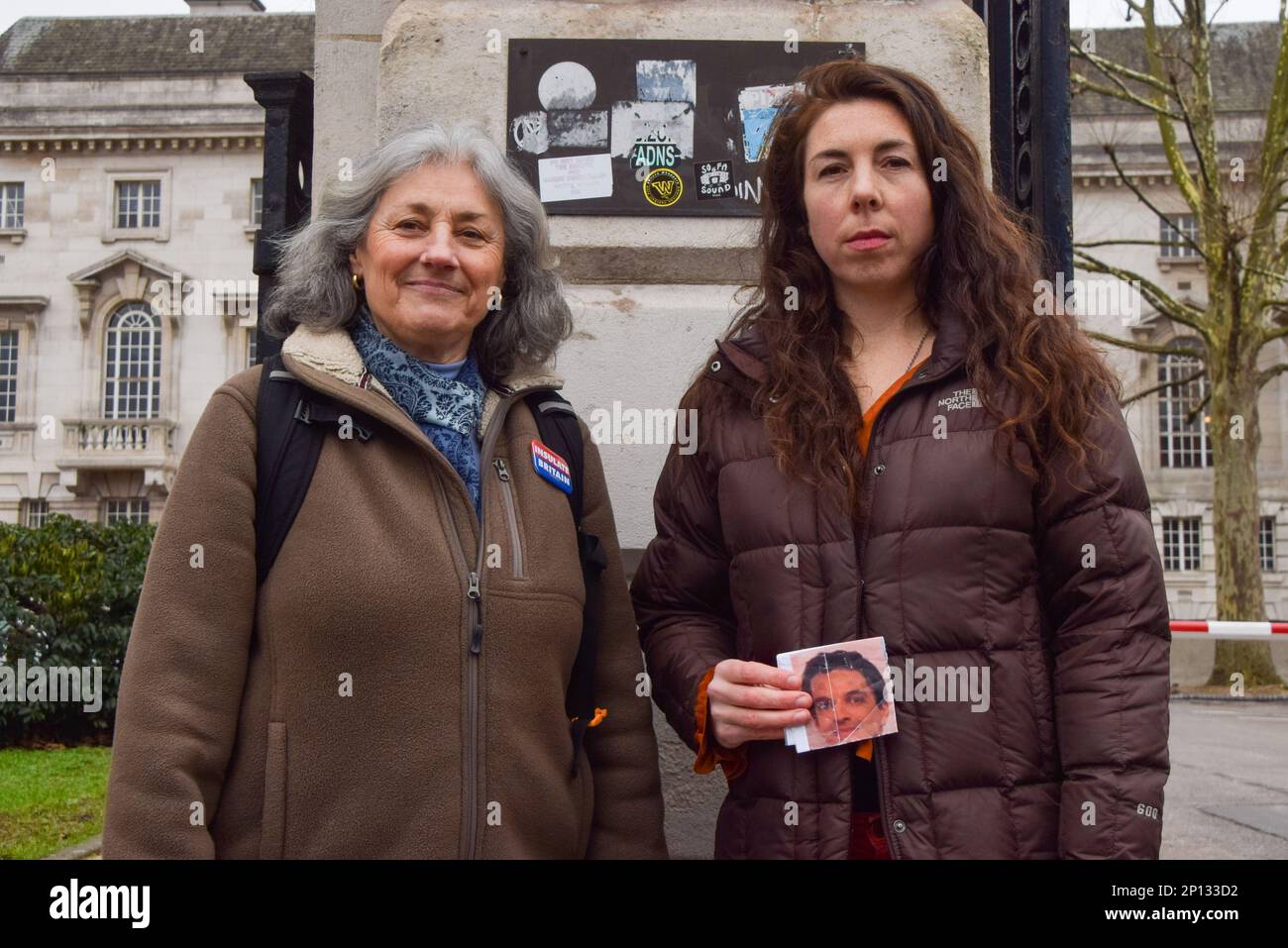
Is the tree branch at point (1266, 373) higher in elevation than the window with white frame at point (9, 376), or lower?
lower

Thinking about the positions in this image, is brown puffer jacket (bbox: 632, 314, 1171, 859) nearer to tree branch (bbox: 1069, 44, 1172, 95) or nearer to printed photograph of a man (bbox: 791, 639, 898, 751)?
printed photograph of a man (bbox: 791, 639, 898, 751)

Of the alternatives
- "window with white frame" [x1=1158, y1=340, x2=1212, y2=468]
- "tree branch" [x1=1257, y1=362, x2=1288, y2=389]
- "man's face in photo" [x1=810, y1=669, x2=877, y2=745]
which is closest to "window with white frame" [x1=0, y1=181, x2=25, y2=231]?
"tree branch" [x1=1257, y1=362, x2=1288, y2=389]

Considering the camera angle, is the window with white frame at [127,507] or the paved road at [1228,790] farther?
the window with white frame at [127,507]

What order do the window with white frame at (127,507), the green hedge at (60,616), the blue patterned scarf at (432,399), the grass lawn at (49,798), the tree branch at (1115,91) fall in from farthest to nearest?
the window with white frame at (127,507)
the tree branch at (1115,91)
the green hedge at (60,616)
the grass lawn at (49,798)
the blue patterned scarf at (432,399)

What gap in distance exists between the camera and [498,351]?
8.20 ft

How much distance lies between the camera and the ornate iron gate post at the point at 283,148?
348 centimetres

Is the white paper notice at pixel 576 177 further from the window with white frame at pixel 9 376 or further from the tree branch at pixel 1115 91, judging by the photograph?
the window with white frame at pixel 9 376

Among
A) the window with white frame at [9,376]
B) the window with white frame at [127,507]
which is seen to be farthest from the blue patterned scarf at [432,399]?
the window with white frame at [9,376]

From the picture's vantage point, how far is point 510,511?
2.30 metres

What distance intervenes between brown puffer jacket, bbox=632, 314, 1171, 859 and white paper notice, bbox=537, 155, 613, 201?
1.45m

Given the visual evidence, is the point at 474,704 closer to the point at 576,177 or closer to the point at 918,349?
the point at 918,349

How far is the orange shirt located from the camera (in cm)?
228

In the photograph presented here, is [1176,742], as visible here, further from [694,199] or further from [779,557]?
[779,557]
